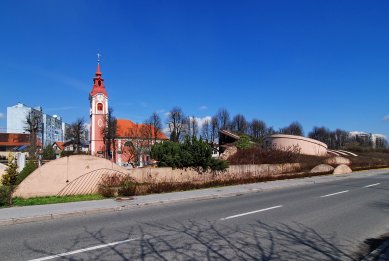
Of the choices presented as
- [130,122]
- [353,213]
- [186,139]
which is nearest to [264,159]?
[186,139]

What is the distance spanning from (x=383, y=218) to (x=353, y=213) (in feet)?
3.32

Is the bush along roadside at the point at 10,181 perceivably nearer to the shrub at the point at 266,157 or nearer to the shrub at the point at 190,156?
the shrub at the point at 190,156

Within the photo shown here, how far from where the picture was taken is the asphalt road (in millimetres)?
6879

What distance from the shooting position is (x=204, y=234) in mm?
8555

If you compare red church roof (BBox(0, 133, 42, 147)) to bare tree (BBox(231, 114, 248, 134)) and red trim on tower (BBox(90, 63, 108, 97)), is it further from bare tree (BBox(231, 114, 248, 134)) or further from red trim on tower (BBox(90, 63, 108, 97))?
bare tree (BBox(231, 114, 248, 134))

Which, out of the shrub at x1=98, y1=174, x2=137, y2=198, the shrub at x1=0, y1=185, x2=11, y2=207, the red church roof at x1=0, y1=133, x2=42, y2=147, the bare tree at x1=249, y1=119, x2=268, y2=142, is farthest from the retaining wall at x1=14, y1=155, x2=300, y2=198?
the red church roof at x1=0, y1=133, x2=42, y2=147

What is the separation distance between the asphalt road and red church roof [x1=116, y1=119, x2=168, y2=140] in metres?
77.1

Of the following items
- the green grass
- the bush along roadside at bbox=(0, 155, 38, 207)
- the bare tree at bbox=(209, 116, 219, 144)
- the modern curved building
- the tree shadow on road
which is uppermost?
the bare tree at bbox=(209, 116, 219, 144)

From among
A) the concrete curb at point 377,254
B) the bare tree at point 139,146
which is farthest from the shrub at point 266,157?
the bare tree at point 139,146

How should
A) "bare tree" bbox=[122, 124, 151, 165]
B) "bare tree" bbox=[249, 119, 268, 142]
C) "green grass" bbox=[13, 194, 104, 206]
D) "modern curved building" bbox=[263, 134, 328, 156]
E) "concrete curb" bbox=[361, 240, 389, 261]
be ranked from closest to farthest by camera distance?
"concrete curb" bbox=[361, 240, 389, 261]
"green grass" bbox=[13, 194, 104, 206]
"modern curved building" bbox=[263, 134, 328, 156]
"bare tree" bbox=[122, 124, 151, 165]
"bare tree" bbox=[249, 119, 268, 142]

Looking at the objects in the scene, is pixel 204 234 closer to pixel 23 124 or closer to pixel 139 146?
pixel 139 146

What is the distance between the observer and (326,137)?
394ft

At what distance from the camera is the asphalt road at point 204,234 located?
22.6 ft

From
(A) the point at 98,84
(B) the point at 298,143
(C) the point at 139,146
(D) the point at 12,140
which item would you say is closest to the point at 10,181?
(B) the point at 298,143
